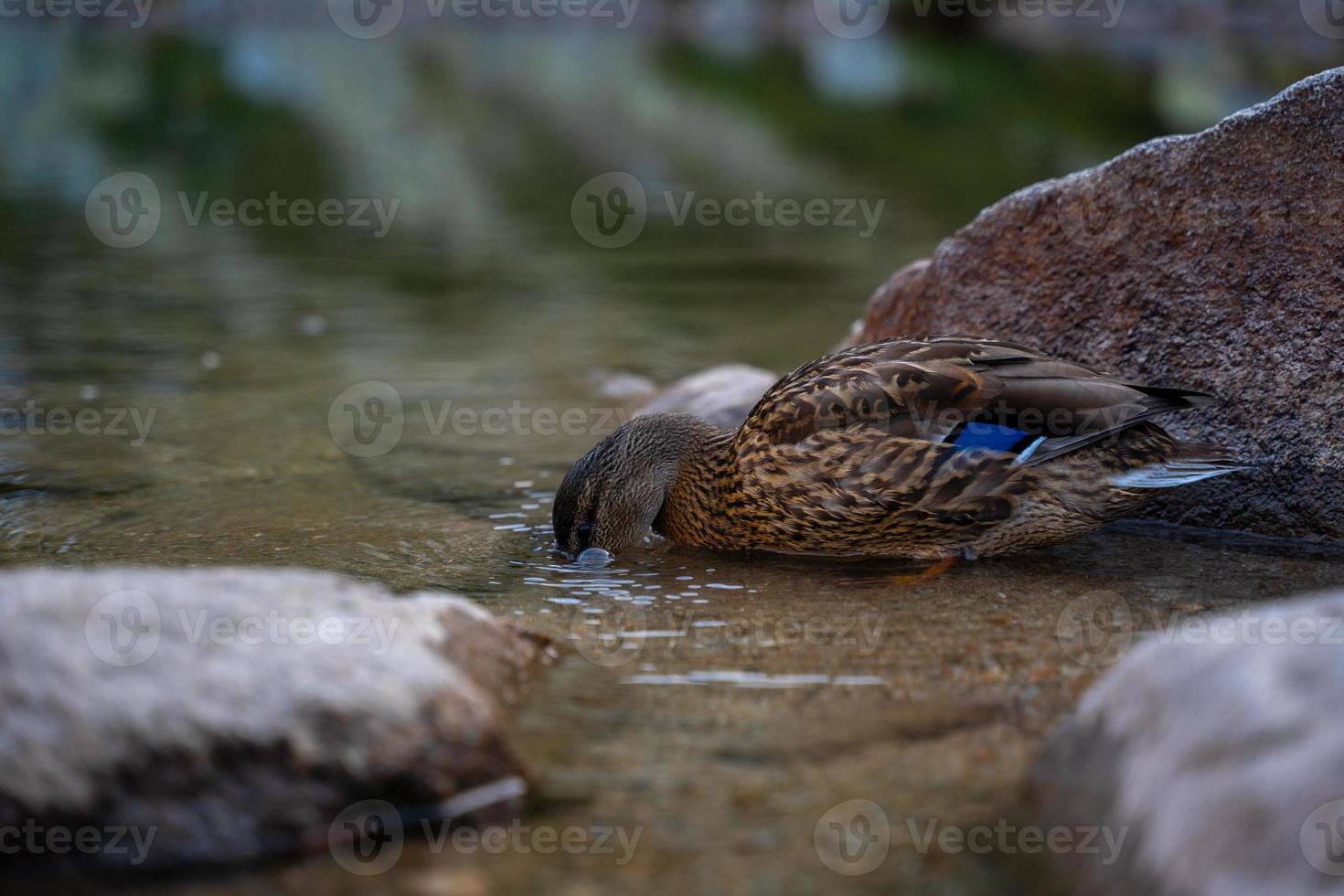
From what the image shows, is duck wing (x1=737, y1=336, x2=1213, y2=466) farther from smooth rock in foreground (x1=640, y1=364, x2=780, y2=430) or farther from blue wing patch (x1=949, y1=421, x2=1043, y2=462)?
smooth rock in foreground (x1=640, y1=364, x2=780, y2=430)

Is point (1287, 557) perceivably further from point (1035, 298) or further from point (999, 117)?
point (999, 117)

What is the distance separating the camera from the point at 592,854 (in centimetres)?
298

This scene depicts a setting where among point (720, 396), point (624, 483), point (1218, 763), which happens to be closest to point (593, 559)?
point (624, 483)

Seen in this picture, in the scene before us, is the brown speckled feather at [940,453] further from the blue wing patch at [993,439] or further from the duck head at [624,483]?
the duck head at [624,483]

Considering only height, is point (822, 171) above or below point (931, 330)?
above

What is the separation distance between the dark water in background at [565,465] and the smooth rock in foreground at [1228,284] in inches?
15.9

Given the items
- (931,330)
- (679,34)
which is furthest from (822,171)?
(679,34)

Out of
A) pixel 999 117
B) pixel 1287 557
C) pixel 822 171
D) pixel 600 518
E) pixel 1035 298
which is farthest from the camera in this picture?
pixel 999 117

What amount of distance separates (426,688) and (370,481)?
330 centimetres

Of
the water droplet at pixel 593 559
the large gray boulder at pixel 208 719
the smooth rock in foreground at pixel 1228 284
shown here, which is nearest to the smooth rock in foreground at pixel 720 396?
the water droplet at pixel 593 559

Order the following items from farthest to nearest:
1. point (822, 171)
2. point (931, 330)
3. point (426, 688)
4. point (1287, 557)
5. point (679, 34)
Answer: point (679, 34), point (822, 171), point (931, 330), point (1287, 557), point (426, 688)

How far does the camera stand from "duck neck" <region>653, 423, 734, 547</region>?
216 inches

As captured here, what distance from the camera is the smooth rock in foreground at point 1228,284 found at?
16.9ft

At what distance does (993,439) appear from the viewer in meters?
4.93
